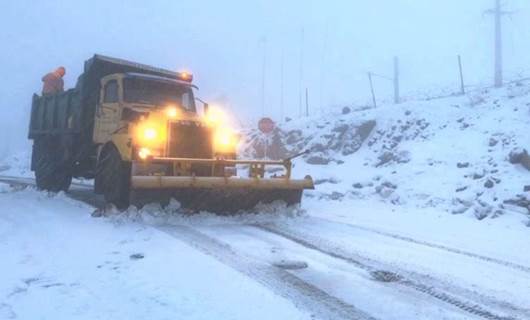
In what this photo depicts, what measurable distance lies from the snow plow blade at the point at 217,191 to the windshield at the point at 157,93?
2496mm

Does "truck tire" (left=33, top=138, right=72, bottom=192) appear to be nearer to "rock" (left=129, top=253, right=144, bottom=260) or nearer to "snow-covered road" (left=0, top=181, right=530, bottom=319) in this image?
"snow-covered road" (left=0, top=181, right=530, bottom=319)

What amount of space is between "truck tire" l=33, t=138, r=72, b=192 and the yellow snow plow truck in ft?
2.10

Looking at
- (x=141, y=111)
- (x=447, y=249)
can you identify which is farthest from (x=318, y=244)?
(x=141, y=111)

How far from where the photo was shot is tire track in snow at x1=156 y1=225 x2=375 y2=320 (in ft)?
14.6

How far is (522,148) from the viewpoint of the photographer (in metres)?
13.1

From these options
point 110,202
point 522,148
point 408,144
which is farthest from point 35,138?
point 522,148

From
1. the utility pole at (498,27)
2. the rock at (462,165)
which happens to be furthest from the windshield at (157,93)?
the utility pole at (498,27)

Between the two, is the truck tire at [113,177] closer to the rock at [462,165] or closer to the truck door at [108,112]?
the truck door at [108,112]

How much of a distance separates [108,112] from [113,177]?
5.28ft

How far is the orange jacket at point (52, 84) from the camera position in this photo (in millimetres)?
14195

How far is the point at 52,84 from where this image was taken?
14.2m

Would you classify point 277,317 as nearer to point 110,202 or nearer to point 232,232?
point 232,232

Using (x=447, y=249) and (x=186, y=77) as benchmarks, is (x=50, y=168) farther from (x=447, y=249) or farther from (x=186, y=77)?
(x=447, y=249)

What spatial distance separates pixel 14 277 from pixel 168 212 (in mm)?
3785
